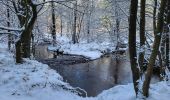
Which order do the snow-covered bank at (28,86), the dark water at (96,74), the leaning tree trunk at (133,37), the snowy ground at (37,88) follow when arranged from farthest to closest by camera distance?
1. the dark water at (96,74)
2. the snow-covered bank at (28,86)
3. the snowy ground at (37,88)
4. the leaning tree trunk at (133,37)

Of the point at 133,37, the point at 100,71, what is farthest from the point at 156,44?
the point at 100,71

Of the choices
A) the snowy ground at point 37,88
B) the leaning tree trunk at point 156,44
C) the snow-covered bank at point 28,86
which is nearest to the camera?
the leaning tree trunk at point 156,44

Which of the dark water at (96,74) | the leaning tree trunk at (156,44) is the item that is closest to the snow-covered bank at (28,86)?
the leaning tree trunk at (156,44)

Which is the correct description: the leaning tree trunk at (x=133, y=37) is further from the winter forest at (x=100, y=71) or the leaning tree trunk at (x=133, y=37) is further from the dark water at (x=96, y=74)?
the dark water at (x=96, y=74)

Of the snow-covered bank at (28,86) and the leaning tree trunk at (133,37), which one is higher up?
the leaning tree trunk at (133,37)

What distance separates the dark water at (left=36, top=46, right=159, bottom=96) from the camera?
17516 millimetres

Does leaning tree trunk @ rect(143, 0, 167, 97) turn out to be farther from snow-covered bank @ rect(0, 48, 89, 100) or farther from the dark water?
the dark water

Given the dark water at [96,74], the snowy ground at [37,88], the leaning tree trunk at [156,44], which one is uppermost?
the leaning tree trunk at [156,44]

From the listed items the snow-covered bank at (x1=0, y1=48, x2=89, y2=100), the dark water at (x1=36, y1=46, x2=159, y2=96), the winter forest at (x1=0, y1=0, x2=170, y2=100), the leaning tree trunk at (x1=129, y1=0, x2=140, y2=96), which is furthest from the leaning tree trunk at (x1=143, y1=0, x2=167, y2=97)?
the dark water at (x1=36, y1=46, x2=159, y2=96)

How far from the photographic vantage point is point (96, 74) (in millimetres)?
20797

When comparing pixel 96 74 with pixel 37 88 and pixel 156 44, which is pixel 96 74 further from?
pixel 156 44

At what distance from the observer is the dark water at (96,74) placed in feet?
57.5

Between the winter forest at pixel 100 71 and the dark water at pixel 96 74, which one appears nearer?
the winter forest at pixel 100 71

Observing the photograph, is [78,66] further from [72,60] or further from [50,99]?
[50,99]
